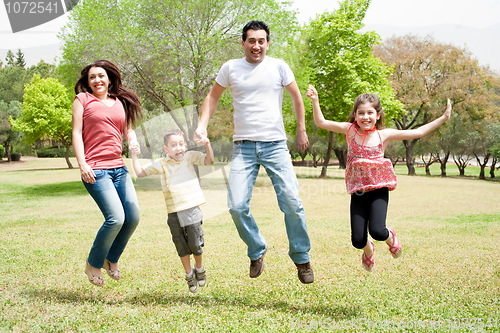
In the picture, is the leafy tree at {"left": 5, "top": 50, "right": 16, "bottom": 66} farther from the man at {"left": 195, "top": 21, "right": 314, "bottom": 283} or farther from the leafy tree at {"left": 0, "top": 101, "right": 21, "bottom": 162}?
the man at {"left": 195, "top": 21, "right": 314, "bottom": 283}

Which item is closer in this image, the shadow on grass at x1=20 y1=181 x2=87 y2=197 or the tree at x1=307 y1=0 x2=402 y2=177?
the shadow on grass at x1=20 y1=181 x2=87 y2=197

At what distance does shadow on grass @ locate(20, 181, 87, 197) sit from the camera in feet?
74.5

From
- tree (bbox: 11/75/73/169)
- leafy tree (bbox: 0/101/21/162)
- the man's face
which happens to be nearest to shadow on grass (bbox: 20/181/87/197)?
tree (bbox: 11/75/73/169)

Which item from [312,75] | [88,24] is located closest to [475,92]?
[312,75]

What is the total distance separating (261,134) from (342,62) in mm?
21606

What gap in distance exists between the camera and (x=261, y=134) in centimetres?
477

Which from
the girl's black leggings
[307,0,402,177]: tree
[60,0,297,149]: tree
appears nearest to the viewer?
the girl's black leggings

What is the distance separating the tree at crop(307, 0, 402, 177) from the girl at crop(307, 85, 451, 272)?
802 inches

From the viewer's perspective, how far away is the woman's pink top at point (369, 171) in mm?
5133

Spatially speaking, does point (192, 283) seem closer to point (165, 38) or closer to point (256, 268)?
point (256, 268)

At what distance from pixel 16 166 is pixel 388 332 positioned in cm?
5547

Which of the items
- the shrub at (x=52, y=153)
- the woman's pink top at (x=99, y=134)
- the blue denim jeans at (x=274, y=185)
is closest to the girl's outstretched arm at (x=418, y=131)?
the blue denim jeans at (x=274, y=185)

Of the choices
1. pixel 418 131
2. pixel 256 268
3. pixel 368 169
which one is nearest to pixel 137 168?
pixel 256 268

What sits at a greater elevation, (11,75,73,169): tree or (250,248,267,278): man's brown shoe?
(11,75,73,169): tree
